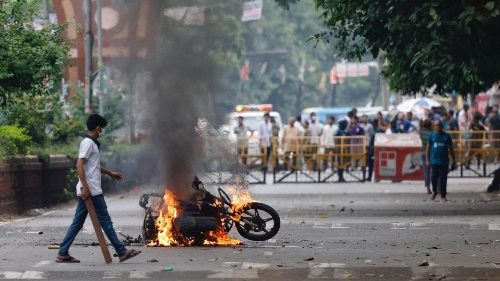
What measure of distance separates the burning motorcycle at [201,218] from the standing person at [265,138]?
20986 mm

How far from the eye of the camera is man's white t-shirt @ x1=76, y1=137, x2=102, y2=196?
1566cm

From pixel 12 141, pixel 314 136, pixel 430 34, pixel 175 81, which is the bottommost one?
pixel 314 136

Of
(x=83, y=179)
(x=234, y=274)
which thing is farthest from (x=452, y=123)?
(x=234, y=274)

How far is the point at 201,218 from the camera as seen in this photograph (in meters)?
17.4

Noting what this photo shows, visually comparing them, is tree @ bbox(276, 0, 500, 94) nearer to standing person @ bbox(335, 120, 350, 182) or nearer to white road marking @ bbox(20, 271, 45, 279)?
white road marking @ bbox(20, 271, 45, 279)

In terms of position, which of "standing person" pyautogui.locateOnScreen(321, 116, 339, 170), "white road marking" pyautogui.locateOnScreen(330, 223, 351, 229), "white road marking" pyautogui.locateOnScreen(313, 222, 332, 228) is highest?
"standing person" pyautogui.locateOnScreen(321, 116, 339, 170)

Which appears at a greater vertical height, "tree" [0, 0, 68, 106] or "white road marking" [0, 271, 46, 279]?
"tree" [0, 0, 68, 106]

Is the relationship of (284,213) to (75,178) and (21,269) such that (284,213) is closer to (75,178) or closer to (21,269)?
(75,178)

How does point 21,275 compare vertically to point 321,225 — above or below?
above

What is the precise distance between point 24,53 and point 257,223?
5801 millimetres

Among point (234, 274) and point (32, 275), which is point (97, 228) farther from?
point (234, 274)

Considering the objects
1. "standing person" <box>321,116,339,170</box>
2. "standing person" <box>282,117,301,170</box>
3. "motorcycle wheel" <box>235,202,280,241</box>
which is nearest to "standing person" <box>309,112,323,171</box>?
"standing person" <box>321,116,339,170</box>

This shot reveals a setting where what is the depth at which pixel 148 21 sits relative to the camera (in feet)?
60.3

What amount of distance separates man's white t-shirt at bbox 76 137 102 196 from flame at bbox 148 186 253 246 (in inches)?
78.0
